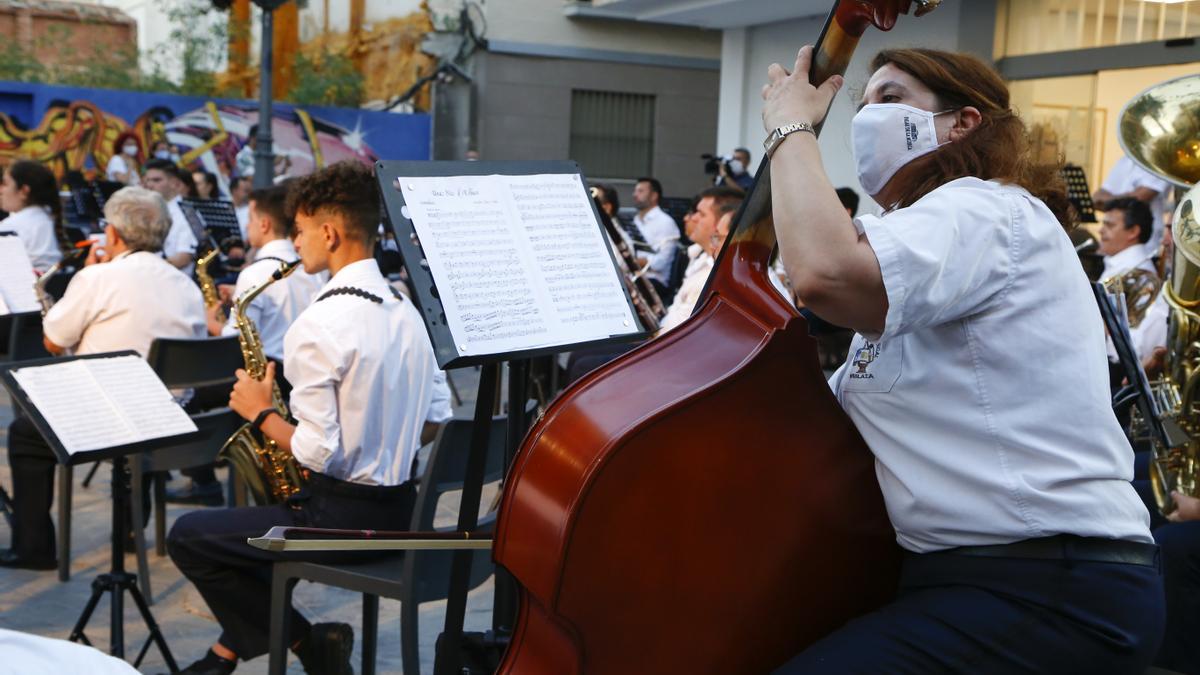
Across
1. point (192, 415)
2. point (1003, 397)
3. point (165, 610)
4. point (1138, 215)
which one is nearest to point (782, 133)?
point (1003, 397)

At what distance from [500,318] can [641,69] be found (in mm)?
17790

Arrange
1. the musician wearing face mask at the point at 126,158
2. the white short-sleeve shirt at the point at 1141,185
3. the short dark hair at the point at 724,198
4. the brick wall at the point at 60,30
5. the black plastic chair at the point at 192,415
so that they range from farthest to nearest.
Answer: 1. the brick wall at the point at 60,30
2. the musician wearing face mask at the point at 126,158
3. the white short-sleeve shirt at the point at 1141,185
4. the short dark hair at the point at 724,198
5. the black plastic chair at the point at 192,415

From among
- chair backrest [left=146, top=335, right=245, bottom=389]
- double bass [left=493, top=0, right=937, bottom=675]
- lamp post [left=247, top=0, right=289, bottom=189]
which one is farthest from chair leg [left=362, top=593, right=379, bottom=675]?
lamp post [left=247, top=0, right=289, bottom=189]

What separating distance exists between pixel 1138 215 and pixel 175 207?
7724 millimetres

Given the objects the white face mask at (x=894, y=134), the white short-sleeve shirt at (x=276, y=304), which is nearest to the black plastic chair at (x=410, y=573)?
the white face mask at (x=894, y=134)

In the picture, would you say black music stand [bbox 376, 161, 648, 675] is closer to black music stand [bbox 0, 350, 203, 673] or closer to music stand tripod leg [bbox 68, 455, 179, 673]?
black music stand [bbox 0, 350, 203, 673]

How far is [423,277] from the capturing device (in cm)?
232

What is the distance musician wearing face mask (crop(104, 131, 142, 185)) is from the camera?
656 inches

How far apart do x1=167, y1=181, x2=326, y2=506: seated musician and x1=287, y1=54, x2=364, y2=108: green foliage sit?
1415 cm

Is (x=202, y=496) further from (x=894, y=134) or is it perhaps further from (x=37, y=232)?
(x=894, y=134)

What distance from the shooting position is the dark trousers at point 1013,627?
1717 mm

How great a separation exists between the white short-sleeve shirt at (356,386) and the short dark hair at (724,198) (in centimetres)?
356

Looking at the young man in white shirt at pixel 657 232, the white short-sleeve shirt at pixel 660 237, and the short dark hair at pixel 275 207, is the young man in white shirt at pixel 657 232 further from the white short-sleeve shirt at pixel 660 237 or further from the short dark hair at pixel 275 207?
the short dark hair at pixel 275 207

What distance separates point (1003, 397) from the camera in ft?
5.69
